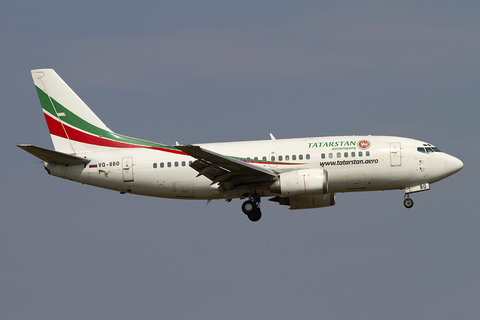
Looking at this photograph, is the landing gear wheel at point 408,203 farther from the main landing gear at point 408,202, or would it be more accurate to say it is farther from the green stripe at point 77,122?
the green stripe at point 77,122

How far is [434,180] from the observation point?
37.5m

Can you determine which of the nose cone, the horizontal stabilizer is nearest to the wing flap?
the horizontal stabilizer

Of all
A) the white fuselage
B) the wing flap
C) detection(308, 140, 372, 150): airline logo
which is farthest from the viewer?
detection(308, 140, 372, 150): airline logo

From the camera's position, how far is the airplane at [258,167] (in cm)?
3656

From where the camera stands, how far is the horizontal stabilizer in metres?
37.2

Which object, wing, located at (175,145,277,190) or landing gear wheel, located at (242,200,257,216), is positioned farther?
landing gear wheel, located at (242,200,257,216)

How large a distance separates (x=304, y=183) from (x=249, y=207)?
174 inches

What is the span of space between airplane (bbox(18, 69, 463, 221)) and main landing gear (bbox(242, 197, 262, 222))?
62 mm

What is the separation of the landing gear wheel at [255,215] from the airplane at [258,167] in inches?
1.0

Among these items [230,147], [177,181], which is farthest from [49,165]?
[230,147]

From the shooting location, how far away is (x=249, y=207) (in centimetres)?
3844

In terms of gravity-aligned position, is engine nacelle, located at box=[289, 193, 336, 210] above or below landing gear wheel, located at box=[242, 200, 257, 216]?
above

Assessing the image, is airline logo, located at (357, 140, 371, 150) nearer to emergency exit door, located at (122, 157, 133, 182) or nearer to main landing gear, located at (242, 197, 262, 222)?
main landing gear, located at (242, 197, 262, 222)

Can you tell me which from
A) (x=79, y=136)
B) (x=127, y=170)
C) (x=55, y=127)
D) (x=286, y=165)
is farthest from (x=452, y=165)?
(x=55, y=127)
